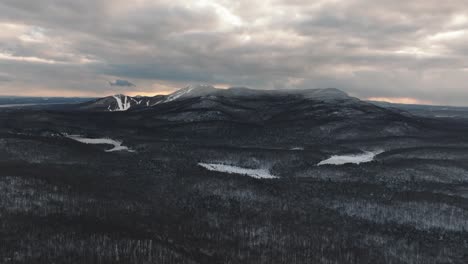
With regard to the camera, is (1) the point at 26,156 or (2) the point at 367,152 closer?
(1) the point at 26,156

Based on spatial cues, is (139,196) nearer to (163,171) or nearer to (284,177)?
(163,171)

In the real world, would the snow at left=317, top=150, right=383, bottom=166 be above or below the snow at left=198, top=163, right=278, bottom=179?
above

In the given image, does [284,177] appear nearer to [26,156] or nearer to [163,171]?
[163,171]

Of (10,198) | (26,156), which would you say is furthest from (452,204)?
(26,156)

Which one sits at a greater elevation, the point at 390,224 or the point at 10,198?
the point at 10,198

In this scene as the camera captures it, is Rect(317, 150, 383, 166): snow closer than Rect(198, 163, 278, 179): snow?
No

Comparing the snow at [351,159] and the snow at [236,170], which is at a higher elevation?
the snow at [351,159]

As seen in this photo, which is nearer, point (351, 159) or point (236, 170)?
point (236, 170)

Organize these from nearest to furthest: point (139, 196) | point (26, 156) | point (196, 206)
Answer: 1. point (196, 206)
2. point (139, 196)
3. point (26, 156)

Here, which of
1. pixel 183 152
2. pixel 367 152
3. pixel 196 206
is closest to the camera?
pixel 196 206

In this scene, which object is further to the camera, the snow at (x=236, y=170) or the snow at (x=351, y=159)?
the snow at (x=351, y=159)

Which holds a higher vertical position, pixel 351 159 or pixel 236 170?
pixel 351 159
